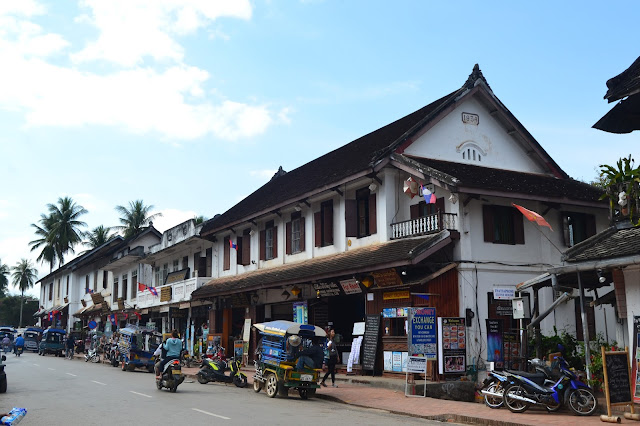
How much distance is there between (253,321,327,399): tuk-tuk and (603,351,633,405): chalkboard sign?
737cm

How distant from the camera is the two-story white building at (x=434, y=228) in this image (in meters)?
18.9

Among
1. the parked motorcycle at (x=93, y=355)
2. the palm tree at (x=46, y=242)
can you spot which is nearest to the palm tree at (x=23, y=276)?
the palm tree at (x=46, y=242)

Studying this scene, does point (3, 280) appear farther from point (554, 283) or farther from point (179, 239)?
point (554, 283)

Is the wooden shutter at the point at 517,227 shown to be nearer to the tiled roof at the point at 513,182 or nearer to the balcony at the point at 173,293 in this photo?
the tiled roof at the point at 513,182

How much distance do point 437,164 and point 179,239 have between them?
62.6ft

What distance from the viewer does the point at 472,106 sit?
22.9 m

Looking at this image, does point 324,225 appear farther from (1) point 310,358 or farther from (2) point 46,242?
(2) point 46,242

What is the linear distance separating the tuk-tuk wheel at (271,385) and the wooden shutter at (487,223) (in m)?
7.53

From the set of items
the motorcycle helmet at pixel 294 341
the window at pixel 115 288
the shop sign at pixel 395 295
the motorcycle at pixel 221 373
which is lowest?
the motorcycle at pixel 221 373

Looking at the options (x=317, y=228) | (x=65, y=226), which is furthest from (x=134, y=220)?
(x=317, y=228)

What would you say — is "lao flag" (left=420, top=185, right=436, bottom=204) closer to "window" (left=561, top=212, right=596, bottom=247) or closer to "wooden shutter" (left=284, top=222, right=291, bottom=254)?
"window" (left=561, top=212, right=596, bottom=247)

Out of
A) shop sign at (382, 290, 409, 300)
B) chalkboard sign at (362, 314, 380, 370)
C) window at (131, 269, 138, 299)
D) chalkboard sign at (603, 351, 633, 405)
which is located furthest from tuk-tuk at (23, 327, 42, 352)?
chalkboard sign at (603, 351, 633, 405)

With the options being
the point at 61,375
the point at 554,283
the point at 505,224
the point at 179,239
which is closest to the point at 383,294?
the point at 505,224

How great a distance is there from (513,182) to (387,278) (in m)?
5.11
